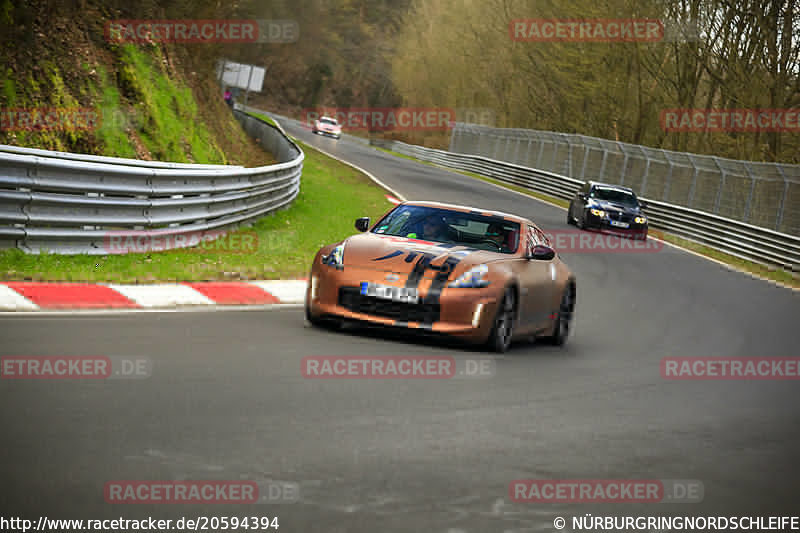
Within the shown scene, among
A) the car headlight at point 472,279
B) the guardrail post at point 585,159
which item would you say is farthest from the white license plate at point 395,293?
the guardrail post at point 585,159

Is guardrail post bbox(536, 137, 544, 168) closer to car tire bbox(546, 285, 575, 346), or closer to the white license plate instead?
car tire bbox(546, 285, 575, 346)

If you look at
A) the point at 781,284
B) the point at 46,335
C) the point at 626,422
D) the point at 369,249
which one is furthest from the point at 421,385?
the point at 781,284

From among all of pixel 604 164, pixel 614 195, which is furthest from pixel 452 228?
pixel 604 164

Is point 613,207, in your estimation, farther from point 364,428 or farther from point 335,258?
point 364,428

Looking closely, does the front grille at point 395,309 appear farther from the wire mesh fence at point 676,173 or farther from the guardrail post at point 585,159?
the guardrail post at point 585,159

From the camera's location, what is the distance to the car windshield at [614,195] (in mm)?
31219

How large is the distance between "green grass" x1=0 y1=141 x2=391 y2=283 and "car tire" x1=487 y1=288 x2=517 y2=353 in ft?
13.5

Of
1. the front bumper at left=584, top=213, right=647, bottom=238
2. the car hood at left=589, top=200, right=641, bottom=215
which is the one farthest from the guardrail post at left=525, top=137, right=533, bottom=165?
the front bumper at left=584, top=213, right=647, bottom=238

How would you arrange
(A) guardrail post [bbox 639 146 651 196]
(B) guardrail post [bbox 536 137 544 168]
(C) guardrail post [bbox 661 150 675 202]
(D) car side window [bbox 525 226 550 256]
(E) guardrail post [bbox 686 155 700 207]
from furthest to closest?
(B) guardrail post [bbox 536 137 544 168] < (A) guardrail post [bbox 639 146 651 196] < (C) guardrail post [bbox 661 150 675 202] < (E) guardrail post [bbox 686 155 700 207] < (D) car side window [bbox 525 226 550 256]

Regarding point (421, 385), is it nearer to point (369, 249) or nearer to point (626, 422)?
point (626, 422)

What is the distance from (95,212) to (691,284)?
12.5 meters

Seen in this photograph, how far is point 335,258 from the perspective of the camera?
948cm

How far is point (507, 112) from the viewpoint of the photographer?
76438 mm

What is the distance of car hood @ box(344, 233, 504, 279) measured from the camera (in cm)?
924
